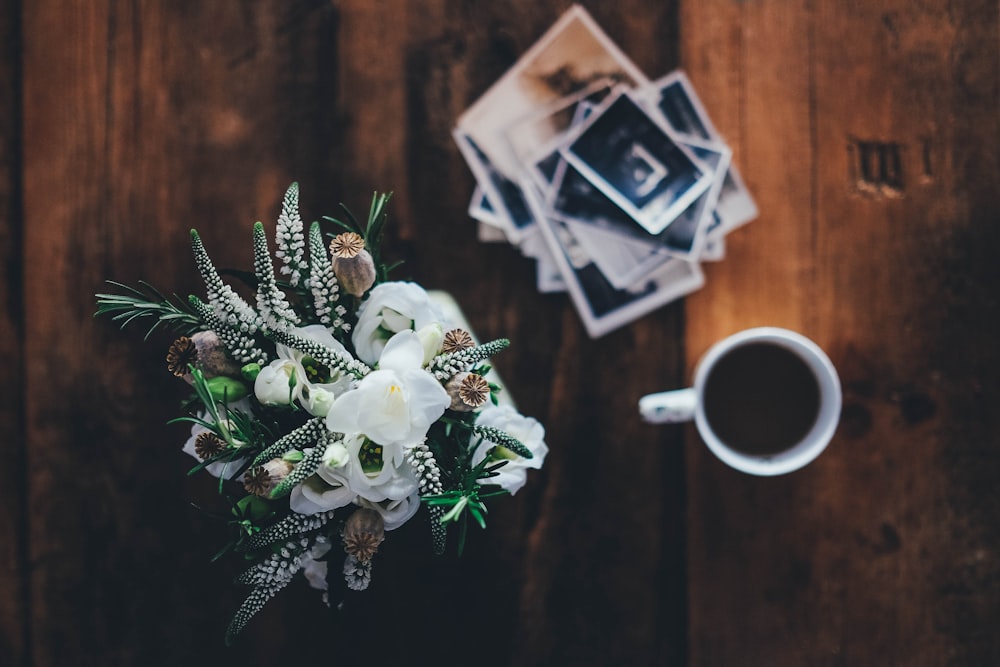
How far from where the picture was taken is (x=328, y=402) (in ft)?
1.72

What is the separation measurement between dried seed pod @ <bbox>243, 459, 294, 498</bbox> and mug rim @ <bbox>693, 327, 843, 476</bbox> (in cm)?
46

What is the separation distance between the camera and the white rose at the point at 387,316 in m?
0.56

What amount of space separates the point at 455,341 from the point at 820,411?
0.49 meters

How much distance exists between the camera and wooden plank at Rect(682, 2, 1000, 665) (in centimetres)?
90

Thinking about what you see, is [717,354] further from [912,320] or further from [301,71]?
[301,71]

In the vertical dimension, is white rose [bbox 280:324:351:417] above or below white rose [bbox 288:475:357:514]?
above

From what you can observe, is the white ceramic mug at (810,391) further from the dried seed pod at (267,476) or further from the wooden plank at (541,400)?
the dried seed pod at (267,476)

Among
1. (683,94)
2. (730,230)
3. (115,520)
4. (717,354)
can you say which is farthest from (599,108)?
(115,520)

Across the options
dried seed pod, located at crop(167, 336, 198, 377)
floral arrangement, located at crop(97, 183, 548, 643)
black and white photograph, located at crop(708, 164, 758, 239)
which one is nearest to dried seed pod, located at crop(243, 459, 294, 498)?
floral arrangement, located at crop(97, 183, 548, 643)

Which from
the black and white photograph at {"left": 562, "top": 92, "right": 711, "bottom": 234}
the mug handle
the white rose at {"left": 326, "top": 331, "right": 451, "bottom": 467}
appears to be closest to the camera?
the white rose at {"left": 326, "top": 331, "right": 451, "bottom": 467}

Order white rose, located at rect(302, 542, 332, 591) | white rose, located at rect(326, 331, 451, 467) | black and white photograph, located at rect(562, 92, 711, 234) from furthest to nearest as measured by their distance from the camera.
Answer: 1. black and white photograph, located at rect(562, 92, 711, 234)
2. white rose, located at rect(302, 542, 332, 591)
3. white rose, located at rect(326, 331, 451, 467)

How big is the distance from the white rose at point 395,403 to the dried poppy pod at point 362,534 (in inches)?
2.6

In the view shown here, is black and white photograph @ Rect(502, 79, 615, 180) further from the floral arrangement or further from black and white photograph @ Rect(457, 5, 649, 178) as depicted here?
the floral arrangement

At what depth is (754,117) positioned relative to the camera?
0.90 metres
